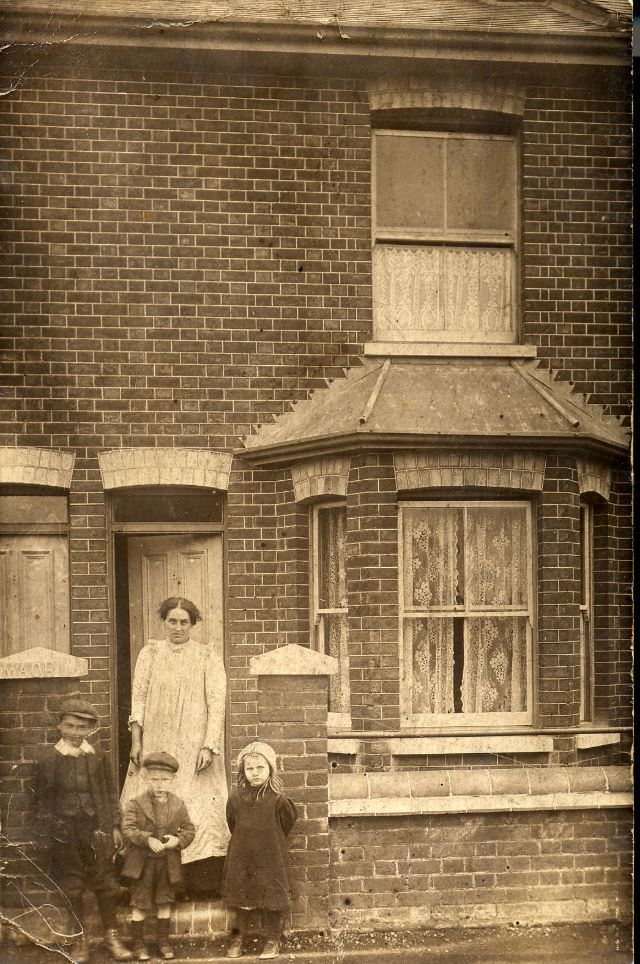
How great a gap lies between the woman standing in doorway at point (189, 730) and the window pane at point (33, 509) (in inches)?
35.6

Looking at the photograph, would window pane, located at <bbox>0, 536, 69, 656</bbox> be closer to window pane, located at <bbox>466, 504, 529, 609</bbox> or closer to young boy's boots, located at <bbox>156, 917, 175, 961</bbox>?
young boy's boots, located at <bbox>156, 917, 175, 961</bbox>

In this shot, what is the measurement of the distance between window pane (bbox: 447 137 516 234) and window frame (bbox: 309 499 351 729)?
5.90 feet

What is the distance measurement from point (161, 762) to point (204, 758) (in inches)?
9.4

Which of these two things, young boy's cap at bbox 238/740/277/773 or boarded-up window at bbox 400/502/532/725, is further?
boarded-up window at bbox 400/502/532/725

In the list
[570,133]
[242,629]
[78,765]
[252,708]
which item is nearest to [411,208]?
[570,133]

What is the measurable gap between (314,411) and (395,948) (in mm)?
2995

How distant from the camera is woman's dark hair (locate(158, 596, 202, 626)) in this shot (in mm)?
5469

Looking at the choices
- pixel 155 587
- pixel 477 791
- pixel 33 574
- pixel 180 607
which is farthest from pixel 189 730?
pixel 477 791

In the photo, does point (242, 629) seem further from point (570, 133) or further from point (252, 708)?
point (570, 133)

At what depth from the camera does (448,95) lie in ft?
18.0

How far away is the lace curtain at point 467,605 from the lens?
5.45m

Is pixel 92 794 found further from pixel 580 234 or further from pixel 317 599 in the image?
pixel 580 234

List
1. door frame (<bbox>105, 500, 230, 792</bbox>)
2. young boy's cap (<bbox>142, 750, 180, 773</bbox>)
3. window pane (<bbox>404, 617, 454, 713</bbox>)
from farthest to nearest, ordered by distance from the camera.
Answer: window pane (<bbox>404, 617, 454, 713</bbox>)
door frame (<bbox>105, 500, 230, 792</bbox>)
young boy's cap (<bbox>142, 750, 180, 773</bbox>)

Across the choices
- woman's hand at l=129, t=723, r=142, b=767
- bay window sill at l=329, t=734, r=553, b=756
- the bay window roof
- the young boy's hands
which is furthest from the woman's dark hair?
the young boy's hands
